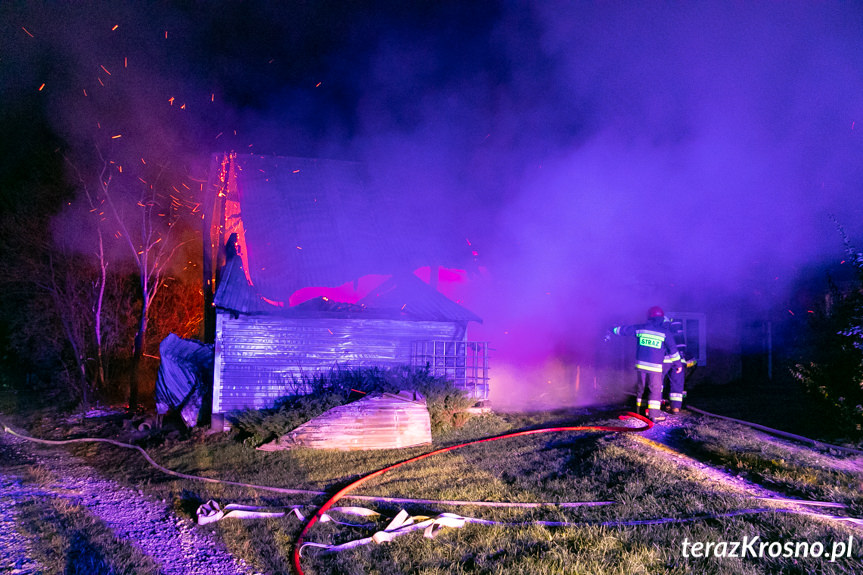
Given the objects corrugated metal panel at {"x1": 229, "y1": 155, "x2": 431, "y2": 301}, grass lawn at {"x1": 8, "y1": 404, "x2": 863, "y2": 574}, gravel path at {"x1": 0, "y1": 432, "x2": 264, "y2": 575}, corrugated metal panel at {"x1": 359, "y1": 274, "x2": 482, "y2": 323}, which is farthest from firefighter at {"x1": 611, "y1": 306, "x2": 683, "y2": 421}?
gravel path at {"x1": 0, "y1": 432, "x2": 264, "y2": 575}

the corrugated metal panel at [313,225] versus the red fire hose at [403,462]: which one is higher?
the corrugated metal panel at [313,225]

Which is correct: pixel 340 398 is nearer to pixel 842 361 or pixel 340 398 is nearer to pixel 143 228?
pixel 842 361

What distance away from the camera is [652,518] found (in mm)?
3623

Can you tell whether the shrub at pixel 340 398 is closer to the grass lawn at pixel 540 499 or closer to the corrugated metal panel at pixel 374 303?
the grass lawn at pixel 540 499

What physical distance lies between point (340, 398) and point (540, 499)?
3947 millimetres

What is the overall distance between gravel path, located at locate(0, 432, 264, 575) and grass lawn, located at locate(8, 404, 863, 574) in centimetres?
18

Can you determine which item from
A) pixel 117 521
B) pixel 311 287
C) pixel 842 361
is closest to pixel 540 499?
pixel 117 521

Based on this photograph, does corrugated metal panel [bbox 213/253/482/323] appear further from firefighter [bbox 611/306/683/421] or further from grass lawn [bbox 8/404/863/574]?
firefighter [bbox 611/306/683/421]

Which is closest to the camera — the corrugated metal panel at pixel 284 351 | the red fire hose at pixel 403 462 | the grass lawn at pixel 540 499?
the grass lawn at pixel 540 499

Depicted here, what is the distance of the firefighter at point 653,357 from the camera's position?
704 cm

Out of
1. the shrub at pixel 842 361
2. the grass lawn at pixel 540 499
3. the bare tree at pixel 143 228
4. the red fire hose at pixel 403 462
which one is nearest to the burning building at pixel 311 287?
the bare tree at pixel 143 228

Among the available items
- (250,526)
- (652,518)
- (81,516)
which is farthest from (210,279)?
(652,518)

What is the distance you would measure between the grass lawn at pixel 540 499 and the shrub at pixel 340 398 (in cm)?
47

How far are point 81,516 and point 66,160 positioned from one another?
464 inches
